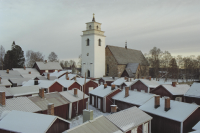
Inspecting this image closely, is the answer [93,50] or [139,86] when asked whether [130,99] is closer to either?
[139,86]

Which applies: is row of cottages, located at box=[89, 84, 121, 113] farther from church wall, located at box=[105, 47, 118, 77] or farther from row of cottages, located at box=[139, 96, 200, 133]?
church wall, located at box=[105, 47, 118, 77]

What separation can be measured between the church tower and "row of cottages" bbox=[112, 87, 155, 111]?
85.5 feet

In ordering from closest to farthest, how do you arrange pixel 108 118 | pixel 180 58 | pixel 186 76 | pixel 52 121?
pixel 52 121, pixel 108 118, pixel 186 76, pixel 180 58

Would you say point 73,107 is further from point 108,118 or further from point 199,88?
point 199,88

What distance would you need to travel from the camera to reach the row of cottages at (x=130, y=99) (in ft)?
69.5

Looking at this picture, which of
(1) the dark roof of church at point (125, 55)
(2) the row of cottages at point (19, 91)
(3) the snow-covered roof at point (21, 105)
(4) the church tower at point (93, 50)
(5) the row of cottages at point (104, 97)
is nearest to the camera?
(3) the snow-covered roof at point (21, 105)

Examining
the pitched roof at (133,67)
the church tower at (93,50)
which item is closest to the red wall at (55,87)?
the church tower at (93,50)

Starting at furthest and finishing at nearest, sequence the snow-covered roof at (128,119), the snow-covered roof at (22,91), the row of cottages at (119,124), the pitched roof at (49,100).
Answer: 1. the snow-covered roof at (22,91)
2. the pitched roof at (49,100)
3. the snow-covered roof at (128,119)
4. the row of cottages at (119,124)

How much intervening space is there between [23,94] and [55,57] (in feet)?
Answer: 237

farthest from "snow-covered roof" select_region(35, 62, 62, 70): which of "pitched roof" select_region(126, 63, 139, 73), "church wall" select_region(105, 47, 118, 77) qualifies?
"pitched roof" select_region(126, 63, 139, 73)

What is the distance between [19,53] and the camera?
70.4 meters

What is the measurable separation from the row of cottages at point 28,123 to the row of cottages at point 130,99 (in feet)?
35.6

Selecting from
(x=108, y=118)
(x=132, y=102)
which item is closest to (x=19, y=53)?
(x=132, y=102)

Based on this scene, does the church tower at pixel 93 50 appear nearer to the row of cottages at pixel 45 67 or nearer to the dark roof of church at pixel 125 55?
the dark roof of church at pixel 125 55
